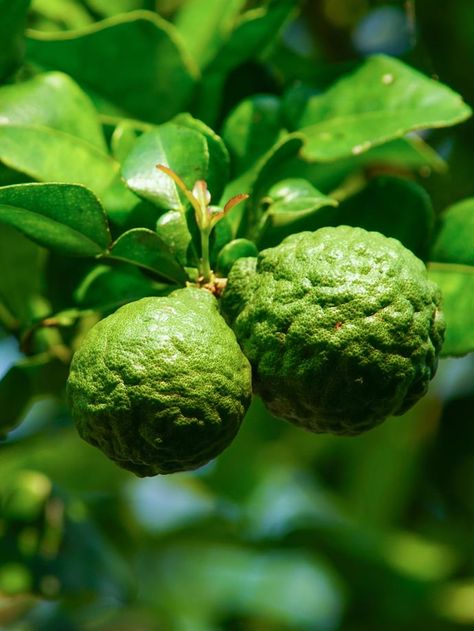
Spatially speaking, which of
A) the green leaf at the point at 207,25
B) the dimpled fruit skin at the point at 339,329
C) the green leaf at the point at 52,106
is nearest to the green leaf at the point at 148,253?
the dimpled fruit skin at the point at 339,329

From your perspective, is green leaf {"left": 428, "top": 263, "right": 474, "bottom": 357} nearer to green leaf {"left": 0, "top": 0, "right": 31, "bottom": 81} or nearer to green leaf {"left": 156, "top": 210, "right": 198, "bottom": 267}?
green leaf {"left": 156, "top": 210, "right": 198, "bottom": 267}

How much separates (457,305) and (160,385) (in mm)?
511

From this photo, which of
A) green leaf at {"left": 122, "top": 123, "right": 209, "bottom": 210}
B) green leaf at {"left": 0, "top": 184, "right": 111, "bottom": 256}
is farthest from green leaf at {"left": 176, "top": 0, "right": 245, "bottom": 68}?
green leaf at {"left": 0, "top": 184, "right": 111, "bottom": 256}

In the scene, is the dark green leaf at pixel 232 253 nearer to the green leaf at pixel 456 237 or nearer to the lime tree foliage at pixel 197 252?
the lime tree foliage at pixel 197 252

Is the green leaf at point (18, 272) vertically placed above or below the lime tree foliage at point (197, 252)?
below

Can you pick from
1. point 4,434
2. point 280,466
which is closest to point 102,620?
point 280,466

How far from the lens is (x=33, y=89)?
4.59 feet

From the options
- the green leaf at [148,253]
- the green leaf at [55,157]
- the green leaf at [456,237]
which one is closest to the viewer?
the green leaf at [148,253]

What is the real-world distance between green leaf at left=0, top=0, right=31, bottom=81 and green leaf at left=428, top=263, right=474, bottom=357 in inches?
27.5

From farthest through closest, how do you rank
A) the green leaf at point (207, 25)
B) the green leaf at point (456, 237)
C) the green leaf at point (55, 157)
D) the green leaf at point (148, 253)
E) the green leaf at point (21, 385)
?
the green leaf at point (207, 25)
the green leaf at point (21, 385)
the green leaf at point (456, 237)
the green leaf at point (55, 157)
the green leaf at point (148, 253)

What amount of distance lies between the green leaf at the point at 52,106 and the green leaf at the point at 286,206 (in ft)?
0.90

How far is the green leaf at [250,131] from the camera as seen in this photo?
1.48 metres

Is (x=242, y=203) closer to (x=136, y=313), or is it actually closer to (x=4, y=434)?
(x=136, y=313)

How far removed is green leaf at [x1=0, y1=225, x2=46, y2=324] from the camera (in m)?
1.60
